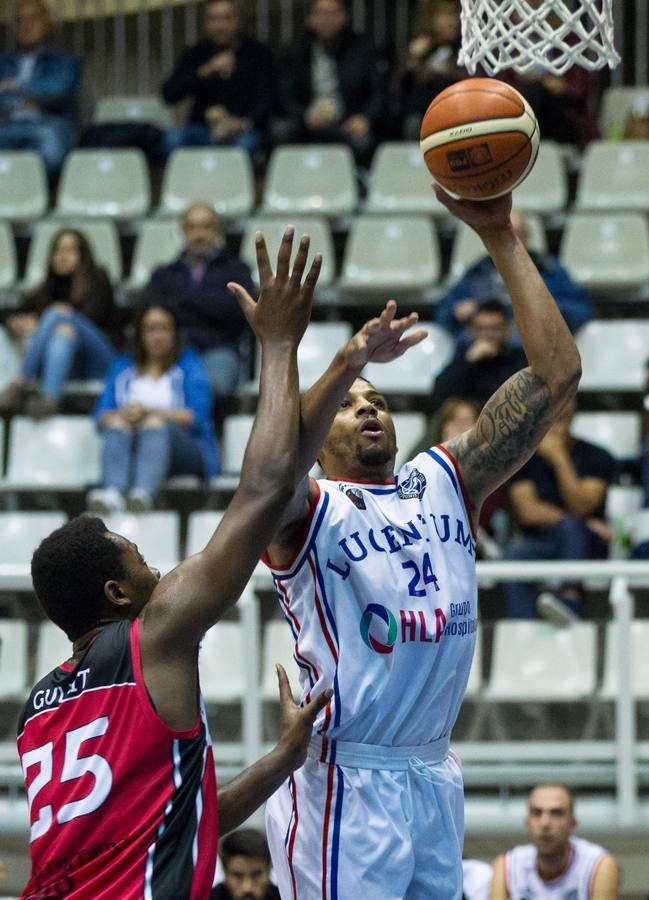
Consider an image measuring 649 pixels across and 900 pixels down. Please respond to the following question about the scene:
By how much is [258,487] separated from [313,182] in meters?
8.20

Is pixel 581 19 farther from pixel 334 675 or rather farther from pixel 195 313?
pixel 195 313

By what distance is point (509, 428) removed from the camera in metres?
4.37

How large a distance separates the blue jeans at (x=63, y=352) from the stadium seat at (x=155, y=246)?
1.02 m

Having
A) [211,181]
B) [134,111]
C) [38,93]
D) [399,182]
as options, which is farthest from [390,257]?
[38,93]

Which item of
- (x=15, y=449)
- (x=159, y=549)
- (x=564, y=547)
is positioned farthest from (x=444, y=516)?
(x=15, y=449)

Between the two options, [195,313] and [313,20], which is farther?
[313,20]

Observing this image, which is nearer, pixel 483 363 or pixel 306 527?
pixel 306 527

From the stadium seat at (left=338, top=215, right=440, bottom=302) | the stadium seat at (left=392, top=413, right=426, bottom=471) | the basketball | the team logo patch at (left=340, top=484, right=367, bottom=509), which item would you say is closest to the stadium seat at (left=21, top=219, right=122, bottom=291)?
the stadium seat at (left=338, top=215, right=440, bottom=302)

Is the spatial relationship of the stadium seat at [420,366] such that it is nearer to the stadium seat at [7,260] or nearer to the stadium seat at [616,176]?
the stadium seat at [616,176]

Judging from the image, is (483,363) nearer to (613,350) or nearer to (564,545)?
(613,350)

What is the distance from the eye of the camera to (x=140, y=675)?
11.0 feet

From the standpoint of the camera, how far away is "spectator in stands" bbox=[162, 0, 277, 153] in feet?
39.0

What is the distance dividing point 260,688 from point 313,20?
6245 mm

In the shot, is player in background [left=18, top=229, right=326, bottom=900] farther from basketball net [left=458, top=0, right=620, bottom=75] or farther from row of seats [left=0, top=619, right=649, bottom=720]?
row of seats [left=0, top=619, right=649, bottom=720]
